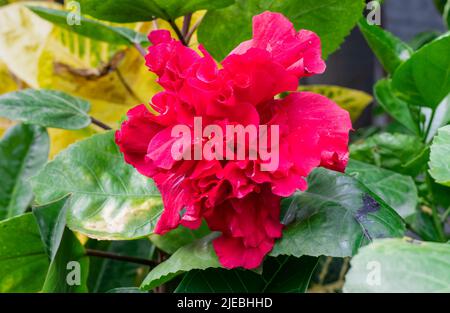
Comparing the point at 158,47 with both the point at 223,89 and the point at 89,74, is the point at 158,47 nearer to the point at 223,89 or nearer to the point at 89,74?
the point at 223,89

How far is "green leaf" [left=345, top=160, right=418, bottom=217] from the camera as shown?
402mm

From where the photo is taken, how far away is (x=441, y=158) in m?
0.32

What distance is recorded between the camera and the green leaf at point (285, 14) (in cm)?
41

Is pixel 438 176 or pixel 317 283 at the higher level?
pixel 438 176

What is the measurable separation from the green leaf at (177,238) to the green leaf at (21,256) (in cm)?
10

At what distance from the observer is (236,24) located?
0.42 metres

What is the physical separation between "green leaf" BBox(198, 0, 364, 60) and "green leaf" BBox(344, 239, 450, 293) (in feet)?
0.68

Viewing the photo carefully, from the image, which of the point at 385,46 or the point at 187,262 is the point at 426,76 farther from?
the point at 187,262

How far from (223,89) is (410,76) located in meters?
0.18

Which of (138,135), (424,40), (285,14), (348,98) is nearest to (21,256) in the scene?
(138,135)

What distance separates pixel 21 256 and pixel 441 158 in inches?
12.2

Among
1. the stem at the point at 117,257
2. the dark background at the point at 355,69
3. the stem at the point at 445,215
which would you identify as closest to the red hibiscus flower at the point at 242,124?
the stem at the point at 117,257

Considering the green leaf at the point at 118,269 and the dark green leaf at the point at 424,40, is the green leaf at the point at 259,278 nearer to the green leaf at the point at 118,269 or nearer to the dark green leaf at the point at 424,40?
the green leaf at the point at 118,269
